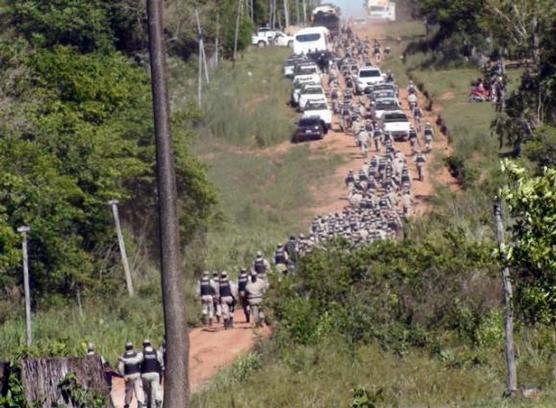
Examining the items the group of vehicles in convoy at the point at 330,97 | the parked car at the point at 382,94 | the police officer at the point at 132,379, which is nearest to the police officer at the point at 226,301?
the police officer at the point at 132,379

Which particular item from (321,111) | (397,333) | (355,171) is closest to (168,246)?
(397,333)

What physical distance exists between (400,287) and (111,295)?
32.2ft

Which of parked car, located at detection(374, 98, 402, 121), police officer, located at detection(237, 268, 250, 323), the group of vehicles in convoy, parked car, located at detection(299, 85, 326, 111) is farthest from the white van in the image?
police officer, located at detection(237, 268, 250, 323)

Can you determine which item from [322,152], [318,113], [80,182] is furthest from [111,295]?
[318,113]

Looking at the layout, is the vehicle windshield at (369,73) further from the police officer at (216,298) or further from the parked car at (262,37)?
the police officer at (216,298)

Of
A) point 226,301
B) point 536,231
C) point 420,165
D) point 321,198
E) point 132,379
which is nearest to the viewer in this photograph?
point 536,231

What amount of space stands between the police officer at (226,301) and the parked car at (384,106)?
2789cm

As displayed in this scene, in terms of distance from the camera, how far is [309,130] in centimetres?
6109

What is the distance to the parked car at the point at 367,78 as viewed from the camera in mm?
67625

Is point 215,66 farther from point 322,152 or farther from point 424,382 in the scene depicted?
point 424,382

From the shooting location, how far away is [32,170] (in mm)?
36844

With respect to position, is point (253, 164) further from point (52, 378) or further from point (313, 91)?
point (52, 378)

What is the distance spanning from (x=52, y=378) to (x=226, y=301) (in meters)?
13.2

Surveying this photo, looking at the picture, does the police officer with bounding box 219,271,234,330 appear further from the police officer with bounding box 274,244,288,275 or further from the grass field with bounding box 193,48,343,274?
the grass field with bounding box 193,48,343,274
